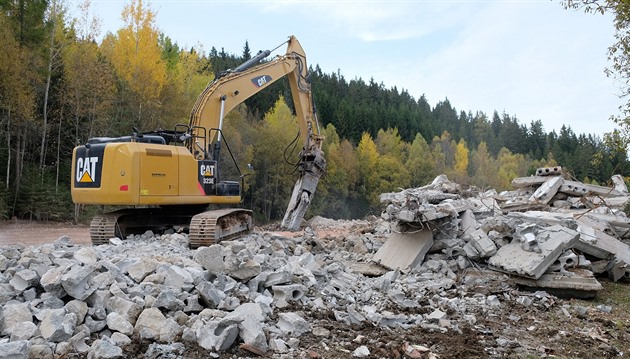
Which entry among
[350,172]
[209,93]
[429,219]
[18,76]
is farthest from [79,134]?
[350,172]

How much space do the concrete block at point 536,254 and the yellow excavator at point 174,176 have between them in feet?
→ 14.4

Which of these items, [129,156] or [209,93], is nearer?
[129,156]

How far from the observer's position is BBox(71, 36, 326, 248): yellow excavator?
7809mm

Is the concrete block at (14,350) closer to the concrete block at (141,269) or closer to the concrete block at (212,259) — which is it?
the concrete block at (141,269)

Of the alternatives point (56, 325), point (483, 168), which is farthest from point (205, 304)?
→ point (483, 168)

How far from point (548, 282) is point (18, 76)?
18.2 m

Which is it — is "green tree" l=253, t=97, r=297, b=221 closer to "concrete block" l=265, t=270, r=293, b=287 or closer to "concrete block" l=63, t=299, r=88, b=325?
"concrete block" l=265, t=270, r=293, b=287

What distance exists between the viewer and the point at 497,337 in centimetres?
514

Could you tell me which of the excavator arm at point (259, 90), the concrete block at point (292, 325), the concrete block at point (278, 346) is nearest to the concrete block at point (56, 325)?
the concrete block at point (278, 346)

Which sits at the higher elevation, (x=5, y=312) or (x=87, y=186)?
(x=87, y=186)

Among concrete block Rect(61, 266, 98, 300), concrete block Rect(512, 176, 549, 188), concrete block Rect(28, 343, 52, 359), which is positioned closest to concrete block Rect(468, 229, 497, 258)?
concrete block Rect(61, 266, 98, 300)

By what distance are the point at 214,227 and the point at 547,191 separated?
29.7ft

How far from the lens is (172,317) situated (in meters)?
4.43

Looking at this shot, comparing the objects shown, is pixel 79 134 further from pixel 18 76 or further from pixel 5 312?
pixel 5 312
